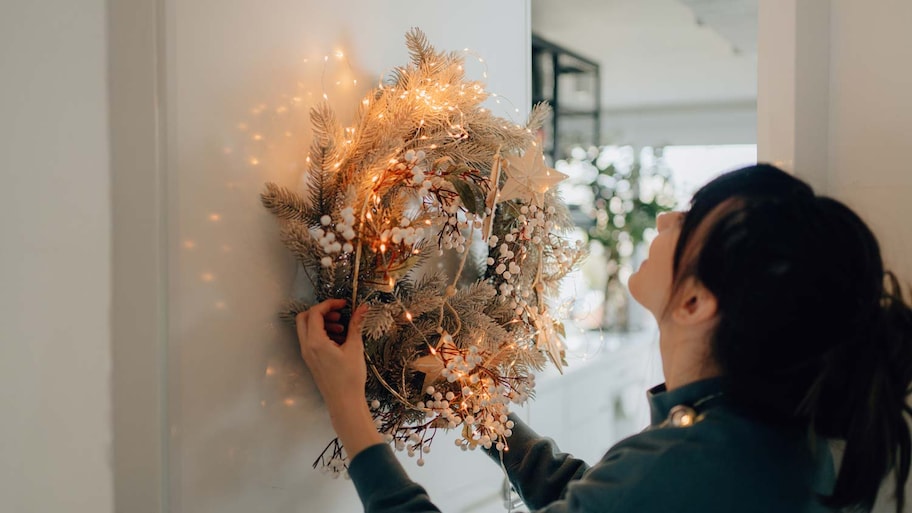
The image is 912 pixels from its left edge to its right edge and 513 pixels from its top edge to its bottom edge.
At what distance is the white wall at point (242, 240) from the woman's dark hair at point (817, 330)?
588mm

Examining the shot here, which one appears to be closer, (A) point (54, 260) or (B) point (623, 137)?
(A) point (54, 260)

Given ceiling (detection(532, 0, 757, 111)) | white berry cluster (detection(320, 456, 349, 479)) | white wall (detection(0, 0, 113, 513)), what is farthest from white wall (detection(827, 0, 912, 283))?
ceiling (detection(532, 0, 757, 111))

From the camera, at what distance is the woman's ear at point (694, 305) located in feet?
2.76

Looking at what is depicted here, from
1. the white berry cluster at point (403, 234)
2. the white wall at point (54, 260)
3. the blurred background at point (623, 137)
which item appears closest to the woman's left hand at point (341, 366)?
the white berry cluster at point (403, 234)

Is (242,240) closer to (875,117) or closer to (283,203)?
(283,203)

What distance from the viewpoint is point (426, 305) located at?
41.4 inches

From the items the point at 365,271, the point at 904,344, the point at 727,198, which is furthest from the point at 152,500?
the point at 904,344

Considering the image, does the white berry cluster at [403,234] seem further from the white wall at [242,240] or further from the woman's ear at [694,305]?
the woman's ear at [694,305]

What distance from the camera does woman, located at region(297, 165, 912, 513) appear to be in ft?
2.54

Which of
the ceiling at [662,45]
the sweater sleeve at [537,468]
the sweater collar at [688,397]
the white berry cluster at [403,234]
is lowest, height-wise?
the sweater sleeve at [537,468]

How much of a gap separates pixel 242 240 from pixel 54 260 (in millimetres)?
230

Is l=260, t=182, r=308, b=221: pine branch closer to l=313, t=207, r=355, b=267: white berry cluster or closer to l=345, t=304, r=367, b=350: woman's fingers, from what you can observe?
l=313, t=207, r=355, b=267: white berry cluster

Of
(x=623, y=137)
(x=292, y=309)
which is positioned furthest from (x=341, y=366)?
(x=623, y=137)

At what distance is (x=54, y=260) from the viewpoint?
85 cm
